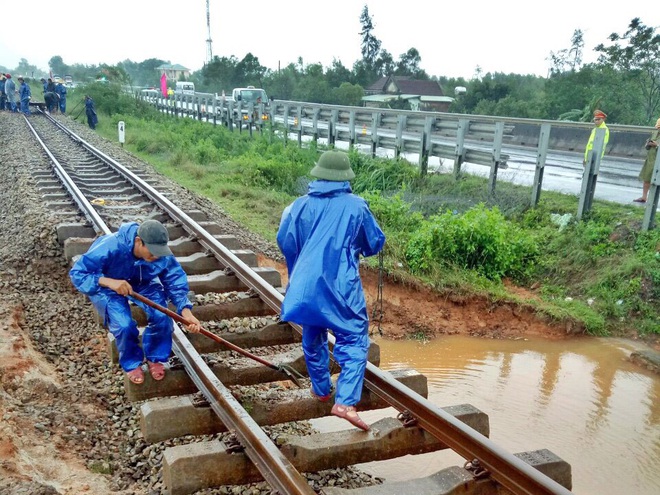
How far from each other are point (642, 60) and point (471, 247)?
2362 centimetres

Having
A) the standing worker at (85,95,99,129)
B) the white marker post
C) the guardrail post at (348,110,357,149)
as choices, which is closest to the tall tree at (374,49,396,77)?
the standing worker at (85,95,99,129)

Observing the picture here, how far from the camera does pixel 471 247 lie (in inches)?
346

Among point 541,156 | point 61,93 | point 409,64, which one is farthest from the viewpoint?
point 409,64

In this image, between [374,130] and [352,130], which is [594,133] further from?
[352,130]

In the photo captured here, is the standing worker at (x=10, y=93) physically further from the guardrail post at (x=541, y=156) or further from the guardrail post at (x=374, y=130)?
the guardrail post at (x=541, y=156)

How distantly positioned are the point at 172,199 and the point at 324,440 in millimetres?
6732

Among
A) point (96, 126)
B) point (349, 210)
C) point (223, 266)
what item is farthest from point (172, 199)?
point (96, 126)

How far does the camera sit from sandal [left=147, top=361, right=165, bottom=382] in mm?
4559

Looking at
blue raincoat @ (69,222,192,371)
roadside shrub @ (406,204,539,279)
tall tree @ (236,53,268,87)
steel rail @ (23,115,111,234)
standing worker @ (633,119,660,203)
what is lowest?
roadside shrub @ (406,204,539,279)

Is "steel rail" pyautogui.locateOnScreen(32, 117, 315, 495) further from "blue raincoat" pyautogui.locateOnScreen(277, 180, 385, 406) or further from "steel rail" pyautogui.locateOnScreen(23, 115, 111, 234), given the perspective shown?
"steel rail" pyautogui.locateOnScreen(23, 115, 111, 234)

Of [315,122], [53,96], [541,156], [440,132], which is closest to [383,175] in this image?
[440,132]

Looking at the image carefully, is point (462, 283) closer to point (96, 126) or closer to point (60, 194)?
point (60, 194)

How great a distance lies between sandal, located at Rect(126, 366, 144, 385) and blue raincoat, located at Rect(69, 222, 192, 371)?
36mm

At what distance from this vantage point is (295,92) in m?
53.4
